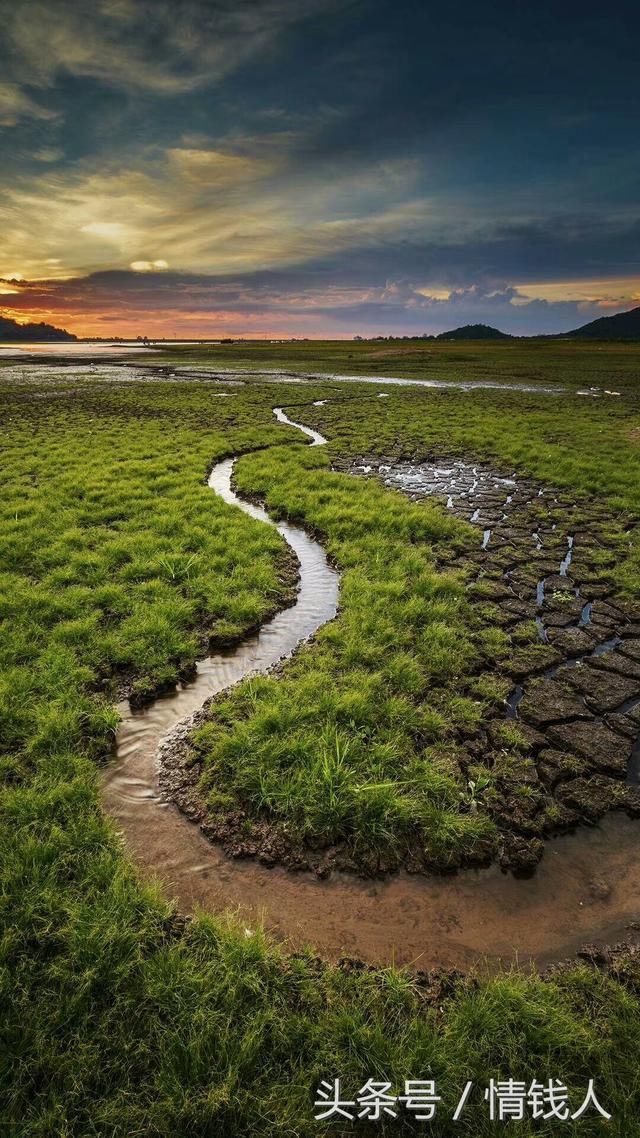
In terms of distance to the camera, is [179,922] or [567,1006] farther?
[179,922]

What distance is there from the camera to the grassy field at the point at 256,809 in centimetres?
315

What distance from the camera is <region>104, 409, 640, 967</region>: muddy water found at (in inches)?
160

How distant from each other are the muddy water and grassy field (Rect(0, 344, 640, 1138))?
0.81 ft

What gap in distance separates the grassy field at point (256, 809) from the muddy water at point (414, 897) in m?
0.25

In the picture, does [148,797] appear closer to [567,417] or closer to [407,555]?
[407,555]

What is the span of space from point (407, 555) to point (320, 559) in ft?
6.38

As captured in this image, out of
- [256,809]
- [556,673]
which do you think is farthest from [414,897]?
[556,673]

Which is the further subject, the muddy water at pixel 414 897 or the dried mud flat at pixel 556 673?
the dried mud flat at pixel 556 673

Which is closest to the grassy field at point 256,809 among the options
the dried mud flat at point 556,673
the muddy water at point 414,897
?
the muddy water at point 414,897

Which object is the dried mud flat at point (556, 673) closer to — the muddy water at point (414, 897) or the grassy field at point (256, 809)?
the muddy water at point (414, 897)

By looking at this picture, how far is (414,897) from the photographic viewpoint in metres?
4.43

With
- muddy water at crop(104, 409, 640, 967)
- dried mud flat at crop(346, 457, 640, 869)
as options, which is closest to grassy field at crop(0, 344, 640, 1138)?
muddy water at crop(104, 409, 640, 967)

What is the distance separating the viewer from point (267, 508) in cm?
1453

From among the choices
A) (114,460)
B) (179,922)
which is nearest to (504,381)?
(114,460)
